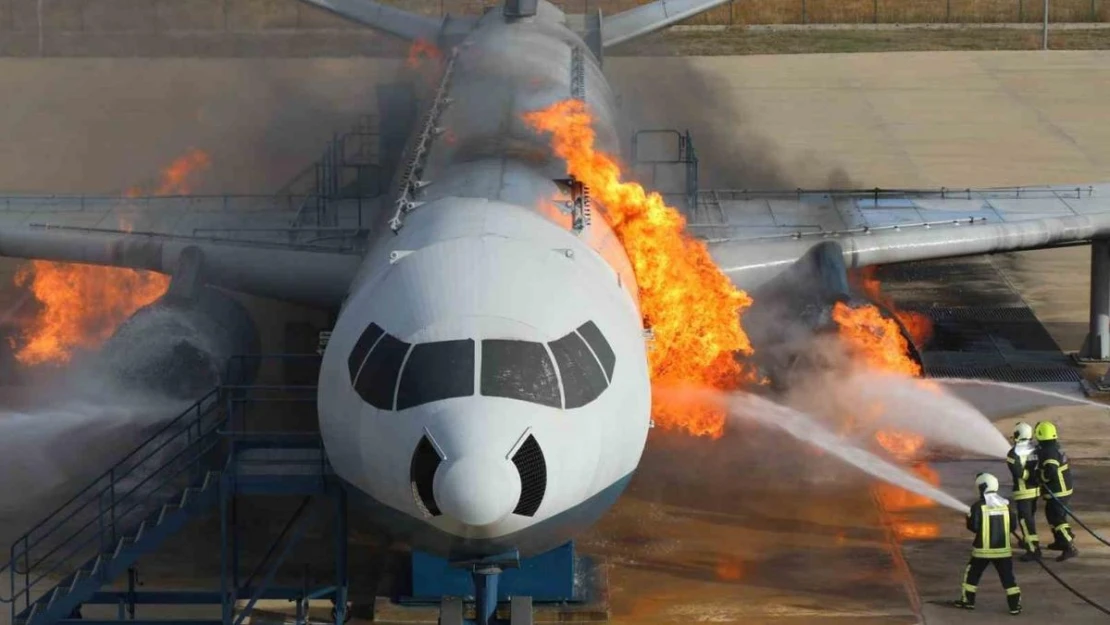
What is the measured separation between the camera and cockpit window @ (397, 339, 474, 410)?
61.2 ft

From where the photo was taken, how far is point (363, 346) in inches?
783

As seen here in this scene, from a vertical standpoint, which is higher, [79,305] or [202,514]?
[79,305]

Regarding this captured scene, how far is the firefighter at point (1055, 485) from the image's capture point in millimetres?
25234

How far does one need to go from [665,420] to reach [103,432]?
8350 millimetres

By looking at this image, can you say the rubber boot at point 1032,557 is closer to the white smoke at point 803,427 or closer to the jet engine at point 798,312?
the white smoke at point 803,427

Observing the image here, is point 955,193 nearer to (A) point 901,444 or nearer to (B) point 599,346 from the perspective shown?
(A) point 901,444

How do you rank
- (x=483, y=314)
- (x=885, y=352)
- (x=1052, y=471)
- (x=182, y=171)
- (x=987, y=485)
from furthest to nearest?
1. (x=182, y=171)
2. (x=885, y=352)
3. (x=1052, y=471)
4. (x=987, y=485)
5. (x=483, y=314)

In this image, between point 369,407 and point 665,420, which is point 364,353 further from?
point 665,420

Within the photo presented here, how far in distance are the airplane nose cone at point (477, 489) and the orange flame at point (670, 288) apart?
7959 mm

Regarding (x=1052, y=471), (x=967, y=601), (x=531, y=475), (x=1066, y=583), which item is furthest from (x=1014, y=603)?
(x=531, y=475)

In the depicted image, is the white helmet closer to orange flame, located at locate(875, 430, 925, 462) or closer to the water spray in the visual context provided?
the water spray

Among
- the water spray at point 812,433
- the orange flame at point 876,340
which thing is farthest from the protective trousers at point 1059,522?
the orange flame at point 876,340

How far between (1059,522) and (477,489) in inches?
417

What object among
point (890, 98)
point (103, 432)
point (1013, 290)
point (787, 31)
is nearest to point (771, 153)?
point (890, 98)
